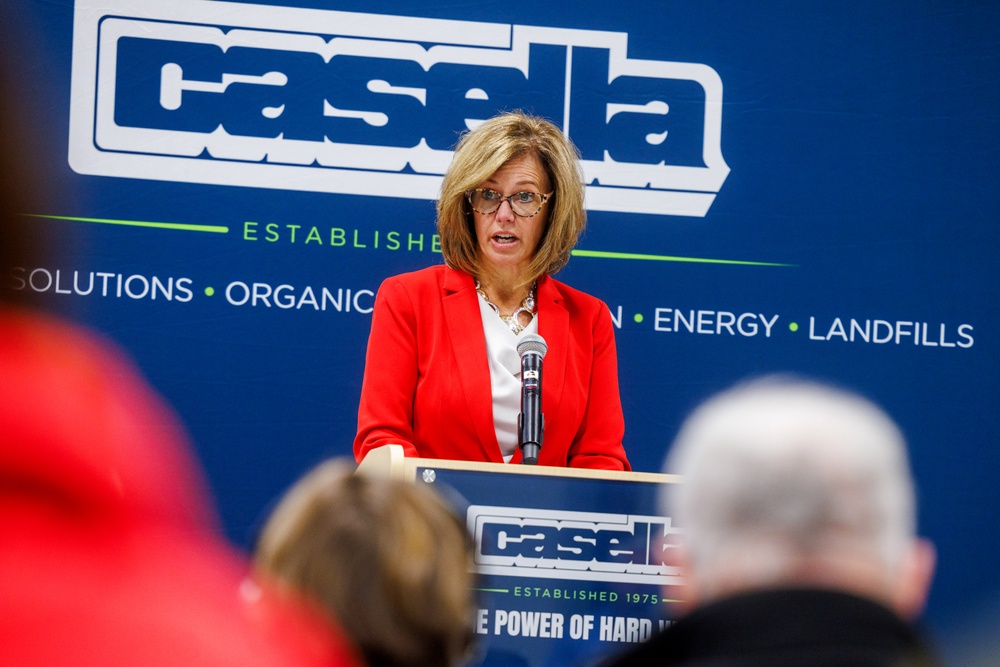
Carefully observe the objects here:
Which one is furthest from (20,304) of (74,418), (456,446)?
(456,446)

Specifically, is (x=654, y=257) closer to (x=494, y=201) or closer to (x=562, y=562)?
(x=494, y=201)

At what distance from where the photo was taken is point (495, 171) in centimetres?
343

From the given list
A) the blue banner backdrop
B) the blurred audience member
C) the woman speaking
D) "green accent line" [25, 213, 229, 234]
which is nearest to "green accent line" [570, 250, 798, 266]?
the blue banner backdrop

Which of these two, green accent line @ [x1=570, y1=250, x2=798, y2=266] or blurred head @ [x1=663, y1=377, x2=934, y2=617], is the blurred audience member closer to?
blurred head @ [x1=663, y1=377, x2=934, y2=617]

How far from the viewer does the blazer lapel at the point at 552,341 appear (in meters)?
3.27

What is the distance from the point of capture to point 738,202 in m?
4.57

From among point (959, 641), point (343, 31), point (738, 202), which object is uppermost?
point (343, 31)

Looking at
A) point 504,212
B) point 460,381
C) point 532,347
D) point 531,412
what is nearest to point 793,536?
point 531,412

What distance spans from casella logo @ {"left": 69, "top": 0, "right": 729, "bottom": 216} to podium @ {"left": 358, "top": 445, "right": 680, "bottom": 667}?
1.99 m

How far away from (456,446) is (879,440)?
218 centimetres

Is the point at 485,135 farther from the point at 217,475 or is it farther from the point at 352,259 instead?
the point at 217,475

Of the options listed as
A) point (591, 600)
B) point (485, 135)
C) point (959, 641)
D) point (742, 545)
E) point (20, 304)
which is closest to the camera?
point (20, 304)

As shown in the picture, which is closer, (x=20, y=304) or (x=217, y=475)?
(x=20, y=304)

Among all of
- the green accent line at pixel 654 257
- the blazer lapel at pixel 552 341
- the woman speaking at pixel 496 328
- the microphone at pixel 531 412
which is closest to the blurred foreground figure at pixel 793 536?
the microphone at pixel 531 412
